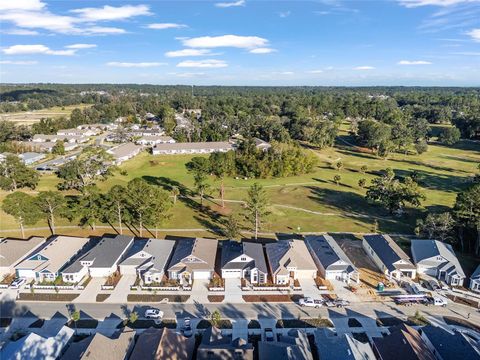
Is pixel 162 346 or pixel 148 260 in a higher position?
pixel 162 346

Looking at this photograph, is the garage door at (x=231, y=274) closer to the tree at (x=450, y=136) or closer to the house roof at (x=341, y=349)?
the house roof at (x=341, y=349)

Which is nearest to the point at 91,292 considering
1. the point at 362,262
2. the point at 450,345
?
the point at 362,262

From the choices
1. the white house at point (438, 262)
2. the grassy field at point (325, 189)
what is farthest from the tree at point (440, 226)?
the grassy field at point (325, 189)

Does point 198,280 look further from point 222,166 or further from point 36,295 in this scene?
point 222,166

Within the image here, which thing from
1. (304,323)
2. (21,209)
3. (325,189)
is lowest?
(304,323)

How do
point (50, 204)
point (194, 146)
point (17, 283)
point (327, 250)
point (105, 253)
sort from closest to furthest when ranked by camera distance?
point (17, 283) → point (105, 253) → point (327, 250) → point (50, 204) → point (194, 146)

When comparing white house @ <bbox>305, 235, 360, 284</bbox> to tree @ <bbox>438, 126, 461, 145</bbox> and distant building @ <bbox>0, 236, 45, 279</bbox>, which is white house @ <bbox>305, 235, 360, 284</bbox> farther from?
tree @ <bbox>438, 126, 461, 145</bbox>

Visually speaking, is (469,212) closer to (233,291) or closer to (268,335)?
(233,291)
